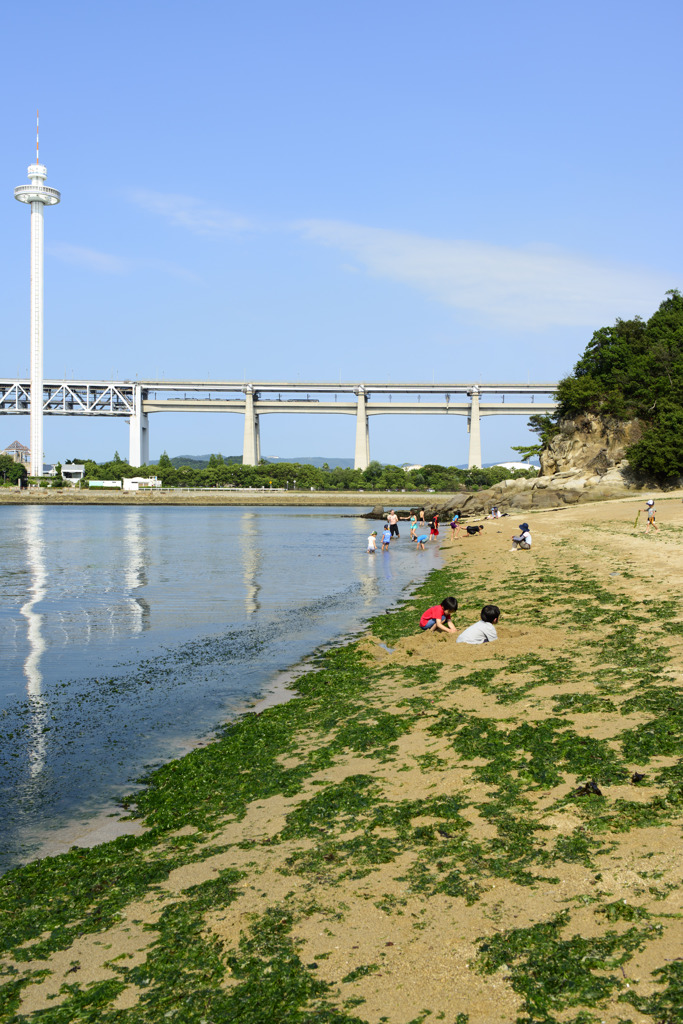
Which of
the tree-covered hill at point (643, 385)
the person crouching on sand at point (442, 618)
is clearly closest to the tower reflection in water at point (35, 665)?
the person crouching on sand at point (442, 618)

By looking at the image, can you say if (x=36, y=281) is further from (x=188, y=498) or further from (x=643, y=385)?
(x=643, y=385)

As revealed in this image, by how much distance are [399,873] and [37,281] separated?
157443 millimetres

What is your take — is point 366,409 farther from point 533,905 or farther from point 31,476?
point 533,905

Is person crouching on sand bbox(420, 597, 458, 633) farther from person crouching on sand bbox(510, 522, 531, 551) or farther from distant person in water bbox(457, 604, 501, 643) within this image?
person crouching on sand bbox(510, 522, 531, 551)

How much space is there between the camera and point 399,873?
608cm

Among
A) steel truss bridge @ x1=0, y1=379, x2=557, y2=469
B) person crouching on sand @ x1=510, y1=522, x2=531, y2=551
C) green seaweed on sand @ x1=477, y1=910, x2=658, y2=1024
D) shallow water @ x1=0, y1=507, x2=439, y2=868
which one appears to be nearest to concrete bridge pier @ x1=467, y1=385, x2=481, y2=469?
steel truss bridge @ x1=0, y1=379, x2=557, y2=469

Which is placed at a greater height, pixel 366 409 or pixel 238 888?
pixel 366 409

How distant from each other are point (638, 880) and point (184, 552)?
40631 mm

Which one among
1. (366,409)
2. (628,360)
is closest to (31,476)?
(366,409)

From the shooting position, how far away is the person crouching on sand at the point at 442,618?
14789 mm

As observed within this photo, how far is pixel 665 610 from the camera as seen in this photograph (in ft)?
48.2

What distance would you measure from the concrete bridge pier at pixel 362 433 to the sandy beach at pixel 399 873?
486 ft

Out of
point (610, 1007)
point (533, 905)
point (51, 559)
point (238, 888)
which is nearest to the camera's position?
point (610, 1007)

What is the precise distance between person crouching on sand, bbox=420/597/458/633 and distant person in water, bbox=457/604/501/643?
2.87 feet
